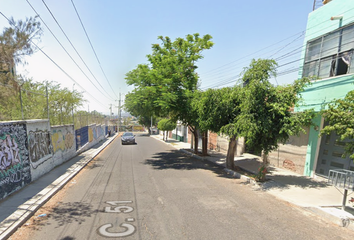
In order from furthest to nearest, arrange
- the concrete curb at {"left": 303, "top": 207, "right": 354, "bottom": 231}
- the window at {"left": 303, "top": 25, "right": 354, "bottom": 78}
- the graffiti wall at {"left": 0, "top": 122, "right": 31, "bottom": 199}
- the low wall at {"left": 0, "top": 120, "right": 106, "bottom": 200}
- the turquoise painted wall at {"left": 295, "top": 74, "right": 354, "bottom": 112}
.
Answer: the window at {"left": 303, "top": 25, "right": 354, "bottom": 78} < the turquoise painted wall at {"left": 295, "top": 74, "right": 354, "bottom": 112} < the low wall at {"left": 0, "top": 120, "right": 106, "bottom": 200} < the graffiti wall at {"left": 0, "top": 122, "right": 31, "bottom": 199} < the concrete curb at {"left": 303, "top": 207, "right": 354, "bottom": 231}

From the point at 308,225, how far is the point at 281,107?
4460 millimetres

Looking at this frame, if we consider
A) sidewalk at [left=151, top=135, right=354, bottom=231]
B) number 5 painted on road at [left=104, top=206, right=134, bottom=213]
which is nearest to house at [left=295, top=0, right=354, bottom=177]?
sidewalk at [left=151, top=135, right=354, bottom=231]

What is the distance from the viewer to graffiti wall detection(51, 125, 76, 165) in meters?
11.3

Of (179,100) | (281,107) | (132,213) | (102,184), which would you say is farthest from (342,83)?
(102,184)

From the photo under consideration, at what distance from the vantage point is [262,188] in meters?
8.17

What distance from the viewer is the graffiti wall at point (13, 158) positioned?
20.8ft

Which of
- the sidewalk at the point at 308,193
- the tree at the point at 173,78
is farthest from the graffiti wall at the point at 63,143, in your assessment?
the sidewalk at the point at 308,193

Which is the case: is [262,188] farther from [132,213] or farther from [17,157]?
[17,157]

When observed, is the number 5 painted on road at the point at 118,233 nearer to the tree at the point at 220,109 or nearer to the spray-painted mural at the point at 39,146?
the spray-painted mural at the point at 39,146

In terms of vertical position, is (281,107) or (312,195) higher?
(281,107)

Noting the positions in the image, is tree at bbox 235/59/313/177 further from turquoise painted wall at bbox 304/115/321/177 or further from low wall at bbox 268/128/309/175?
low wall at bbox 268/128/309/175

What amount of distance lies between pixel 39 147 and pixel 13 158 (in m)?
2.30

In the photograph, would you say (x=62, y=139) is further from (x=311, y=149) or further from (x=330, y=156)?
(x=330, y=156)

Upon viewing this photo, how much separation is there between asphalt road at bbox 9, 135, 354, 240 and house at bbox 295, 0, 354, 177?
3894 mm
